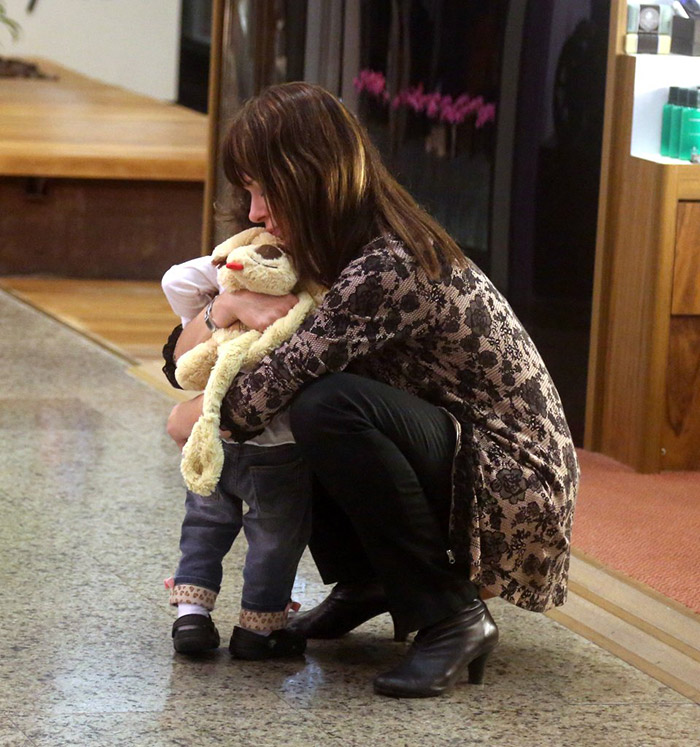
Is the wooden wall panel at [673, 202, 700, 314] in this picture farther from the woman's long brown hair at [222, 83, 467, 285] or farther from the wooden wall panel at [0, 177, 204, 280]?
the wooden wall panel at [0, 177, 204, 280]

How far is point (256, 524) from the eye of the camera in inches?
79.7

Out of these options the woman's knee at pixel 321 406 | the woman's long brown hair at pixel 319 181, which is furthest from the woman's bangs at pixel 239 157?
the woman's knee at pixel 321 406

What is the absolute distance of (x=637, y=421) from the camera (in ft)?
10.5

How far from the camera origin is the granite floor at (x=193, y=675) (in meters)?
1.84

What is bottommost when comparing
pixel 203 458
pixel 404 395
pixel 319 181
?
pixel 203 458

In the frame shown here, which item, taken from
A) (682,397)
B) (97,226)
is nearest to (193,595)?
(682,397)

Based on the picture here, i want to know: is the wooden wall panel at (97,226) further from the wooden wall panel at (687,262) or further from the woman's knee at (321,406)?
the woman's knee at (321,406)

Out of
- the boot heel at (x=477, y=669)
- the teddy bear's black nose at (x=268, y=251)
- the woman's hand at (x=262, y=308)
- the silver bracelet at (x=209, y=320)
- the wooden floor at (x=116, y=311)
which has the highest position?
the teddy bear's black nose at (x=268, y=251)

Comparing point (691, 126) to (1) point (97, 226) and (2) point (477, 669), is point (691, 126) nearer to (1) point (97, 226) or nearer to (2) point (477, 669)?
(2) point (477, 669)

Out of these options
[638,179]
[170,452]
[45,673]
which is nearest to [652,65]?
[638,179]

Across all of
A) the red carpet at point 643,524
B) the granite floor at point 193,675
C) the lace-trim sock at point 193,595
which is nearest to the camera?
the granite floor at point 193,675

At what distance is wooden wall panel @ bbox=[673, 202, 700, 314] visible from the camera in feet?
10.1

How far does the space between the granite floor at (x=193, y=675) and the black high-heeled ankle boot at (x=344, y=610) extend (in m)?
0.02

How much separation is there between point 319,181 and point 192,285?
0.96 ft
